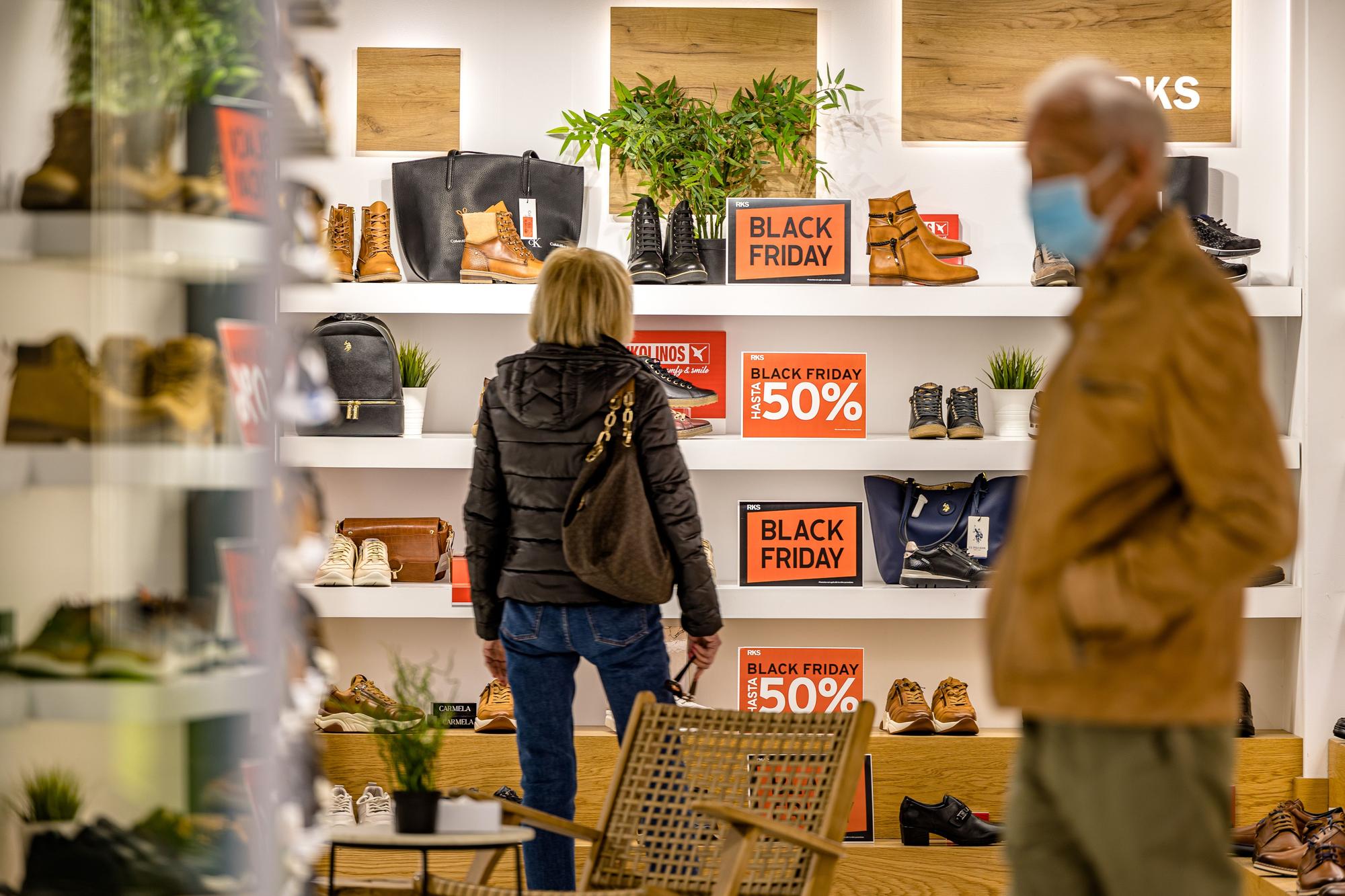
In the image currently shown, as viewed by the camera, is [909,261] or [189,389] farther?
[909,261]

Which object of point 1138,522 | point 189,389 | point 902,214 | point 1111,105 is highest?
point 902,214

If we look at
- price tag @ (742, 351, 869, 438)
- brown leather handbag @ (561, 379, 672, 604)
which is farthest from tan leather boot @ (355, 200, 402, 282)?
brown leather handbag @ (561, 379, 672, 604)

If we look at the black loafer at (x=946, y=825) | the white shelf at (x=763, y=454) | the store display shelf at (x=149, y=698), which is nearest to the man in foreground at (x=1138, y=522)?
the store display shelf at (x=149, y=698)

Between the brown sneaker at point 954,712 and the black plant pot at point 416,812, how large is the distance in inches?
75.1

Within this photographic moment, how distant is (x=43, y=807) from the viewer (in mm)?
1207

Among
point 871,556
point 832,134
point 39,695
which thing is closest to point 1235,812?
point 871,556

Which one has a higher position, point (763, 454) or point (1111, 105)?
point (1111, 105)

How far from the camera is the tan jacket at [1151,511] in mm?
1460

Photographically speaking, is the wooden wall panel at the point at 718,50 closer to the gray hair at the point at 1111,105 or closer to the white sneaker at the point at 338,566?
the white sneaker at the point at 338,566

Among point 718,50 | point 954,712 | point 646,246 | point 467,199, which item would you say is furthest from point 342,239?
point 954,712

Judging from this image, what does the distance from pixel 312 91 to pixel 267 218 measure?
0.14 meters

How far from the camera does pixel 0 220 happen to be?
3.95 ft

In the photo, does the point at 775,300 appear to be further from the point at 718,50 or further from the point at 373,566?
the point at 373,566

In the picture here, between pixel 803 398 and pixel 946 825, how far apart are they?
1.27 meters
